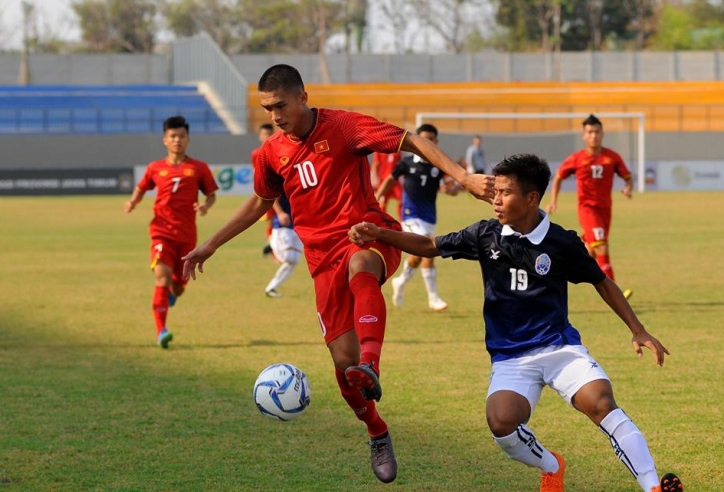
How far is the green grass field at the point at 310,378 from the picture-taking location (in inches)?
252

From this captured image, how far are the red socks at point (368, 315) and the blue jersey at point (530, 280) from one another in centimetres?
58

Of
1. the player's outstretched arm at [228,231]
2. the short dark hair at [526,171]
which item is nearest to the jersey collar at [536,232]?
the short dark hair at [526,171]

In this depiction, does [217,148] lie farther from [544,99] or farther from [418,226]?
[418,226]

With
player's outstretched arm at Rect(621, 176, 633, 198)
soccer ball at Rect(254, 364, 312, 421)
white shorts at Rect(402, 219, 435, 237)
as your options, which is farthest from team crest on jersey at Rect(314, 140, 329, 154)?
player's outstretched arm at Rect(621, 176, 633, 198)

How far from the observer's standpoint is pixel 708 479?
6137 mm

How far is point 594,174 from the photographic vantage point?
14.5m

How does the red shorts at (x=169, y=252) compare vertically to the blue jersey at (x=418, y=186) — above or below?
below

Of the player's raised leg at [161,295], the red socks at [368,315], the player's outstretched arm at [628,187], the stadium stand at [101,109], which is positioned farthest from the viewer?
the stadium stand at [101,109]

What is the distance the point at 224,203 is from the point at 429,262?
24.3m

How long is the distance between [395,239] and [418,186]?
8155mm

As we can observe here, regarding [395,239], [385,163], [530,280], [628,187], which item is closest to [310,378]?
[395,239]

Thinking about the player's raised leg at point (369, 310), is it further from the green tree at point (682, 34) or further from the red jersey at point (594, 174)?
the green tree at point (682, 34)

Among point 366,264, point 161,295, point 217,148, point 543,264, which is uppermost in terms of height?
point 543,264

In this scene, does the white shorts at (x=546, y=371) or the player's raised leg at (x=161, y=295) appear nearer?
the white shorts at (x=546, y=371)
